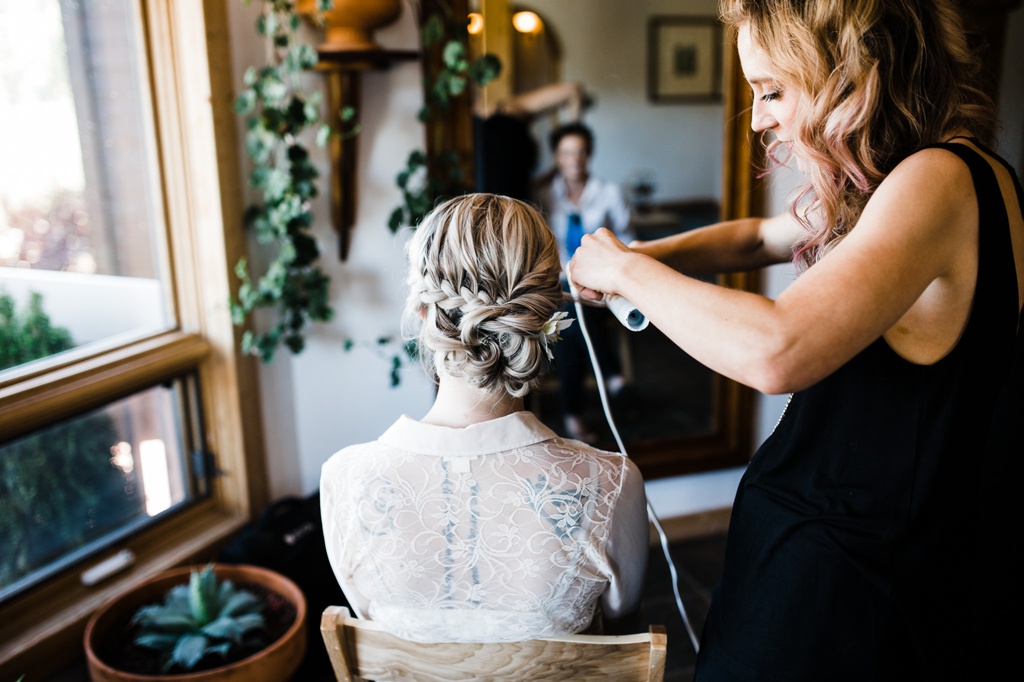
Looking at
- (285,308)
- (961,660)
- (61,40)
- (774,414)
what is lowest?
(774,414)

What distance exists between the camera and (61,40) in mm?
Answer: 1750

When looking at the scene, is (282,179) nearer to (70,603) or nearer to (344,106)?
(344,106)

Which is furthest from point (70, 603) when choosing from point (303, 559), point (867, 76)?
point (867, 76)

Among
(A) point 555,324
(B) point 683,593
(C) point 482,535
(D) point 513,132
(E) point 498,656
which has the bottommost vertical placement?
(B) point 683,593

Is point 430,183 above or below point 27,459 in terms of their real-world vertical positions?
above

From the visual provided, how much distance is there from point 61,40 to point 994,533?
197cm

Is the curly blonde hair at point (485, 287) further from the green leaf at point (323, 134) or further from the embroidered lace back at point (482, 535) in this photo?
the green leaf at point (323, 134)

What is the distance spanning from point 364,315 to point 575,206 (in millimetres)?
725

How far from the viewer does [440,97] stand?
6.94 ft

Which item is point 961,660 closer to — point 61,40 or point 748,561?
point 748,561

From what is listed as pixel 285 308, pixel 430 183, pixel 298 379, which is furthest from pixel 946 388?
pixel 298 379

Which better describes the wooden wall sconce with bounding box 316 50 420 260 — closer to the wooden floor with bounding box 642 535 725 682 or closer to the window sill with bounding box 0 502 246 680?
the window sill with bounding box 0 502 246 680

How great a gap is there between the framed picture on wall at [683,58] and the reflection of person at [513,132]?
24cm

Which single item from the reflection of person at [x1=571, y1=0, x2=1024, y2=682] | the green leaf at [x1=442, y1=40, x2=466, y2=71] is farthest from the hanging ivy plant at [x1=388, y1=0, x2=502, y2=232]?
the reflection of person at [x1=571, y1=0, x2=1024, y2=682]
